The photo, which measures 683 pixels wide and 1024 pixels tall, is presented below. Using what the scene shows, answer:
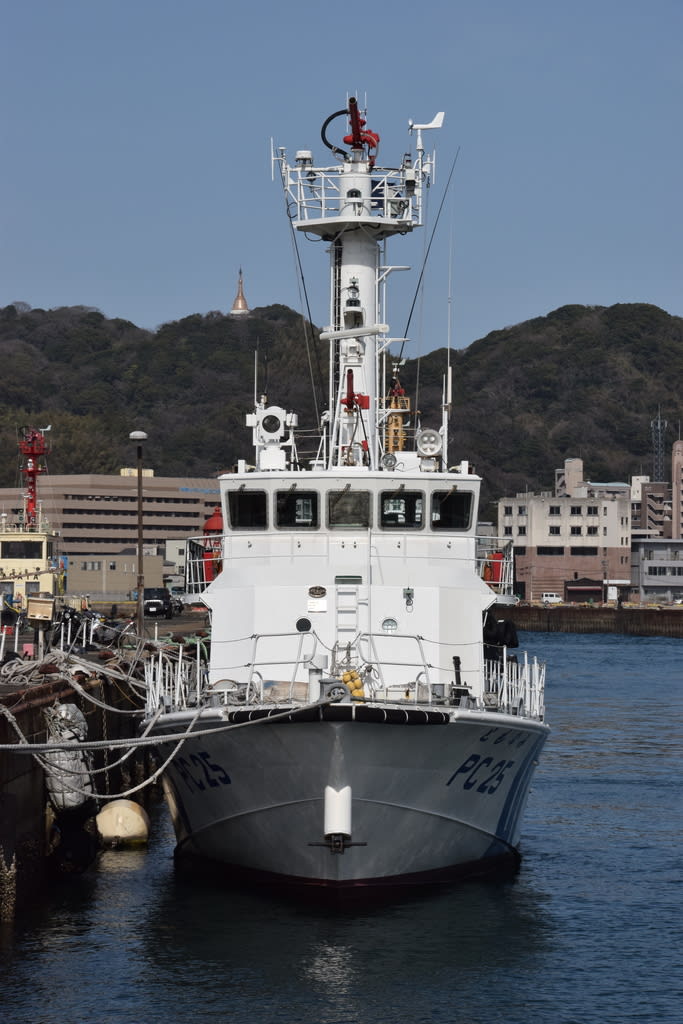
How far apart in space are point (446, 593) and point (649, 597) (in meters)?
135

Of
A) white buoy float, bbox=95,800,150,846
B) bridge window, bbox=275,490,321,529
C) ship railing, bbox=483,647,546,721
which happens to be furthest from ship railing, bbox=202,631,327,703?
white buoy float, bbox=95,800,150,846

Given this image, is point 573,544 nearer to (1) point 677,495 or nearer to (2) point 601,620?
(1) point 677,495

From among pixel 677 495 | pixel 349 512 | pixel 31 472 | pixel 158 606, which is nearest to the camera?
pixel 349 512

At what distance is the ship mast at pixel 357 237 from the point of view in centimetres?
2645

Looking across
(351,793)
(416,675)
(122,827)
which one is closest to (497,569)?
(416,675)

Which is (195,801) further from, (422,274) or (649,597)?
(649,597)

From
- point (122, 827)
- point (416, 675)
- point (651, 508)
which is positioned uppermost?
point (651, 508)

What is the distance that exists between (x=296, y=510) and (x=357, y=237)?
5627 millimetres

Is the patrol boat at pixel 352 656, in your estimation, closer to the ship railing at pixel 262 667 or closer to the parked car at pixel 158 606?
the ship railing at pixel 262 667

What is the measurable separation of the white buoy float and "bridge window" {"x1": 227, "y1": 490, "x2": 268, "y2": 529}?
22.7 feet

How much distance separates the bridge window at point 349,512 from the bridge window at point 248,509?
1.24 m

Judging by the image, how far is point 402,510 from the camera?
2523 centimetres

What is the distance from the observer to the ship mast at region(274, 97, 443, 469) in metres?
26.5

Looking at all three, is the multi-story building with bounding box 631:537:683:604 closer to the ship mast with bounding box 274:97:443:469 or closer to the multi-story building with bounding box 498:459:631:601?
the multi-story building with bounding box 498:459:631:601
